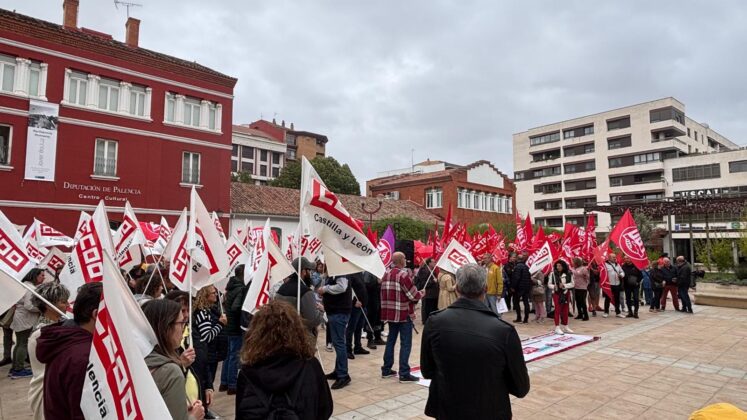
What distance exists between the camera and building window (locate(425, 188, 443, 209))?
152 ft

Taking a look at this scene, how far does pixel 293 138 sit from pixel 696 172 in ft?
195

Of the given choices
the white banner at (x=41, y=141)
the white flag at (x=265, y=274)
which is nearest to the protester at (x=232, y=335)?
the white flag at (x=265, y=274)

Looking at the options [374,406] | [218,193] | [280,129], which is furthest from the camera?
[280,129]

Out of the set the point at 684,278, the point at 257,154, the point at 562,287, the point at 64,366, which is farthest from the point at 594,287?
the point at 257,154

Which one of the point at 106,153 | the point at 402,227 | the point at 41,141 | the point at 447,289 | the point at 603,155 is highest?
the point at 603,155

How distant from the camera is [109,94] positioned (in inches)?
885

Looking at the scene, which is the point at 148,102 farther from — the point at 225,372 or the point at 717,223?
the point at 717,223

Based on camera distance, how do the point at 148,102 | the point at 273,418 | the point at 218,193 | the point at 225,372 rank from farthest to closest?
the point at 218,193 < the point at 148,102 < the point at 225,372 < the point at 273,418

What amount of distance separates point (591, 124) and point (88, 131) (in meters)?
65.2

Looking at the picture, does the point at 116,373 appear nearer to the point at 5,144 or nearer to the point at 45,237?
the point at 45,237

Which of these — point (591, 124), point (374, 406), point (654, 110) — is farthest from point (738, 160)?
point (374, 406)

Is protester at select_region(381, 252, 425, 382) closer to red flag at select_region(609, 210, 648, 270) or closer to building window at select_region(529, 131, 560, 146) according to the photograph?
red flag at select_region(609, 210, 648, 270)

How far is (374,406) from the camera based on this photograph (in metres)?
5.77

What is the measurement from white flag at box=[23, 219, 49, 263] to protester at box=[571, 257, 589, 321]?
12725mm
